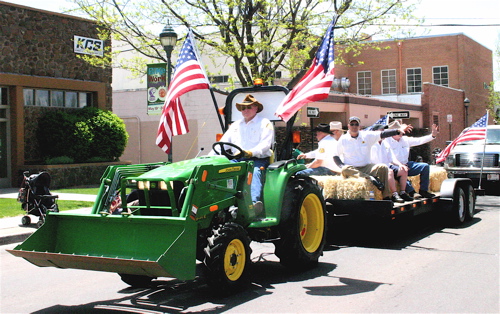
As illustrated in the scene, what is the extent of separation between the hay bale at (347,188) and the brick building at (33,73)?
44.8 feet

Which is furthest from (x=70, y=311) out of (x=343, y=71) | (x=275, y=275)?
(x=343, y=71)

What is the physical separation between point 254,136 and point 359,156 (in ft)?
9.72

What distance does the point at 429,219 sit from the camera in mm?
12938

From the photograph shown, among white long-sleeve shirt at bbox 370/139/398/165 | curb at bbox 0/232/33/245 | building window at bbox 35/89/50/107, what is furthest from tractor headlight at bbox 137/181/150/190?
building window at bbox 35/89/50/107

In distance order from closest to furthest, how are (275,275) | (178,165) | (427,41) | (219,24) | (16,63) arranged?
(178,165) → (275,275) → (219,24) → (16,63) → (427,41)

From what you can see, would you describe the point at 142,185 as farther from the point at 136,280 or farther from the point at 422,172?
the point at 422,172

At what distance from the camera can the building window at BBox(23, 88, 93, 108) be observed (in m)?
20.7

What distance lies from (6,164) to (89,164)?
2.78 m

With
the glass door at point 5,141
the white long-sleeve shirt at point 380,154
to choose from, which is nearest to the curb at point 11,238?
the white long-sleeve shirt at point 380,154

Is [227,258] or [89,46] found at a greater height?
[89,46]

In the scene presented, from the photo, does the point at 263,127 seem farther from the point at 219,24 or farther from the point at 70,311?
the point at 219,24

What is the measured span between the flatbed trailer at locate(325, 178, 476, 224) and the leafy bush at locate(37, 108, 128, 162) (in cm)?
1342

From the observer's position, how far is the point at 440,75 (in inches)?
1757

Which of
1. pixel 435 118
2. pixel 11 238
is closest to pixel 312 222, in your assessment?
pixel 11 238
